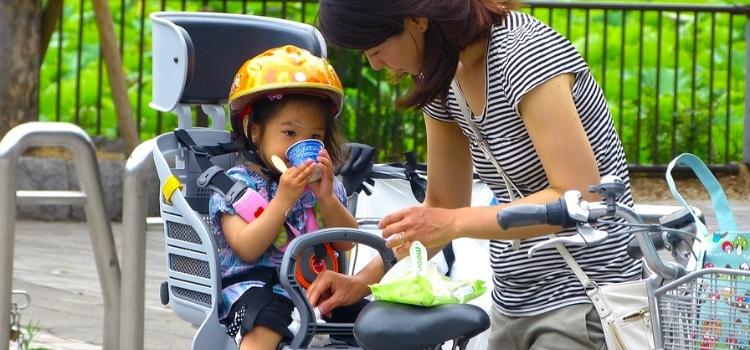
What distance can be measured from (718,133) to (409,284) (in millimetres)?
8373

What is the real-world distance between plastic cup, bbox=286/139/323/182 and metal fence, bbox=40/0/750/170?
20.9ft

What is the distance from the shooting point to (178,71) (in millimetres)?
3986

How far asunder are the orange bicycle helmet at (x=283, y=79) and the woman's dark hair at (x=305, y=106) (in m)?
0.02

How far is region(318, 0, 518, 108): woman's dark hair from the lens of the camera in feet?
9.21

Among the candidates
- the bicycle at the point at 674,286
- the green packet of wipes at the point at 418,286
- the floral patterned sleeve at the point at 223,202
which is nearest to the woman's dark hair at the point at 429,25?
the green packet of wipes at the point at 418,286

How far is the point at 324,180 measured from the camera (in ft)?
11.7

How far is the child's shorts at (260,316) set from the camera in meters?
3.41

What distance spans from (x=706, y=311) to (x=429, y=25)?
3.00 ft

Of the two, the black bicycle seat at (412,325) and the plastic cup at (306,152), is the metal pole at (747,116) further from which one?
the black bicycle seat at (412,325)

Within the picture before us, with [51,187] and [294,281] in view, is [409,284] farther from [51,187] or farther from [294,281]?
[51,187]

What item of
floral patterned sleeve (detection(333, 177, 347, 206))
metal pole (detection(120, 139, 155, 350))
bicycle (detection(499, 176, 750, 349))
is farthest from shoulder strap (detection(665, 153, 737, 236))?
metal pole (detection(120, 139, 155, 350))

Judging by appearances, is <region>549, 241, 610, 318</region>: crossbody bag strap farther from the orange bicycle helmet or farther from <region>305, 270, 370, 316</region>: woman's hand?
the orange bicycle helmet

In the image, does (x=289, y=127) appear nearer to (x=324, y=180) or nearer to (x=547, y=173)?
(x=324, y=180)

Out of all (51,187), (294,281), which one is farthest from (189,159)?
(51,187)
